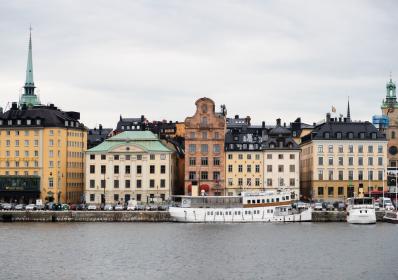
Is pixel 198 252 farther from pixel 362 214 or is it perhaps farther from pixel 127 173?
pixel 127 173

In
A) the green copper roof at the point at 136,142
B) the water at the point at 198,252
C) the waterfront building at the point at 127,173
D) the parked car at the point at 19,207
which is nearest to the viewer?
the water at the point at 198,252

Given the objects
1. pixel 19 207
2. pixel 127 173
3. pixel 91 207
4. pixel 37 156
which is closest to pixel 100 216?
pixel 91 207

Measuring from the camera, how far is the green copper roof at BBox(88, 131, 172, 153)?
179 meters

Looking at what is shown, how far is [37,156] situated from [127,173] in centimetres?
1686

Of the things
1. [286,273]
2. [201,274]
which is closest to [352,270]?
[286,273]

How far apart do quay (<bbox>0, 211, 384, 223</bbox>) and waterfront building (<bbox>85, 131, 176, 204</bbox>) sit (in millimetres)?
21761

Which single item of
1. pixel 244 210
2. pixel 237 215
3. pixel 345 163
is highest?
pixel 345 163

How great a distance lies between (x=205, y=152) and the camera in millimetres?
178625

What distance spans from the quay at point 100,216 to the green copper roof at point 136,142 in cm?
2454

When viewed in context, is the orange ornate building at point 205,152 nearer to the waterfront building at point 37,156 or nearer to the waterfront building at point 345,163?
the waterfront building at point 345,163

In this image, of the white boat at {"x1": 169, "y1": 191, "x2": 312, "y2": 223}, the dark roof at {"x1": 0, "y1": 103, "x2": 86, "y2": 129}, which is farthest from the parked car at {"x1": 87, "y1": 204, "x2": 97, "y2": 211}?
the dark roof at {"x1": 0, "y1": 103, "x2": 86, "y2": 129}

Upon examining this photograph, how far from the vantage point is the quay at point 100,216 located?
155m

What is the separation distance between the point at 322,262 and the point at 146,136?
9110 centimetres

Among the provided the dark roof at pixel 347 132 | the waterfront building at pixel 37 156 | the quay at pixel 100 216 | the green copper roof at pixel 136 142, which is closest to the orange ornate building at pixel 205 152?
the green copper roof at pixel 136 142
